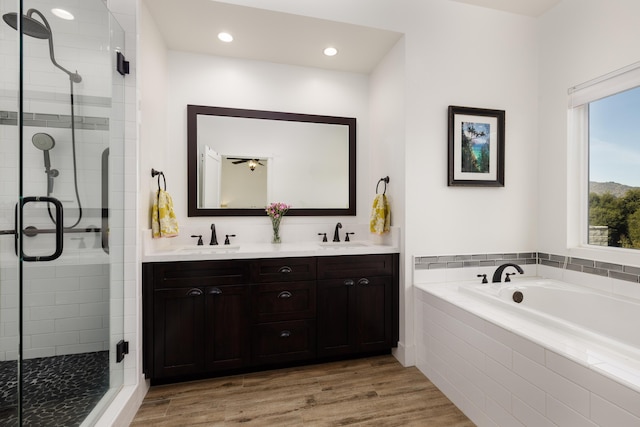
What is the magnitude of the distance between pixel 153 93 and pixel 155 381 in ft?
6.46

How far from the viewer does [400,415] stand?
5.94ft

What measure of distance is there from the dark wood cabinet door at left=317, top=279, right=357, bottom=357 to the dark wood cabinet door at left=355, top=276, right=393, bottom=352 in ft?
0.16

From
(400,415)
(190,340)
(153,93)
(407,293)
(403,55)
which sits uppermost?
(403,55)

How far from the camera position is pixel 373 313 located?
243cm

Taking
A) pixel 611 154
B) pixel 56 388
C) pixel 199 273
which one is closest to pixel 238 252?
pixel 199 273

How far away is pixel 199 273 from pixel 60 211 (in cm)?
87

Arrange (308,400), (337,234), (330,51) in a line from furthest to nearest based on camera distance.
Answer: (337,234)
(330,51)
(308,400)

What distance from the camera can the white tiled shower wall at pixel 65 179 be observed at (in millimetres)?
1287

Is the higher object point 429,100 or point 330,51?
point 330,51

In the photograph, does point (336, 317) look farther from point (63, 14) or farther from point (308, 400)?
point (63, 14)

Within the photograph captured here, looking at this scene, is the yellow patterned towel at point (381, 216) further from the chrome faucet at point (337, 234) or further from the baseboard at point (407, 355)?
the baseboard at point (407, 355)

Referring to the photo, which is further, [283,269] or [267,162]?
[267,162]

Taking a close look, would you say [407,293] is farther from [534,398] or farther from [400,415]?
[534,398]

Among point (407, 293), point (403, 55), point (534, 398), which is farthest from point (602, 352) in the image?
point (403, 55)
